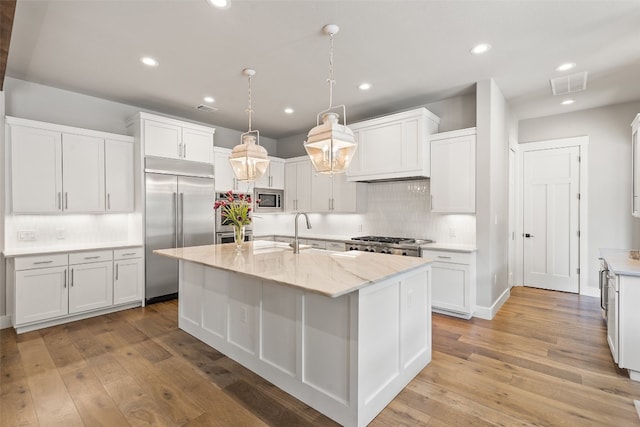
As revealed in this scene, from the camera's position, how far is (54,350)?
305 centimetres

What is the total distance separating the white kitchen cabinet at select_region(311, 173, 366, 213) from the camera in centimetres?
521

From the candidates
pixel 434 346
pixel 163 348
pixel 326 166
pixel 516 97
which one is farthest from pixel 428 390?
pixel 516 97

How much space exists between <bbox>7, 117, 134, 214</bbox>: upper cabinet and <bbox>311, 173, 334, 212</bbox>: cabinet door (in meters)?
2.89

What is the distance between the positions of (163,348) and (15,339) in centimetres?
168

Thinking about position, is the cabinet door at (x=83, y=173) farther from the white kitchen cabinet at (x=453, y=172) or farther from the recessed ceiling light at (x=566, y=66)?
the recessed ceiling light at (x=566, y=66)

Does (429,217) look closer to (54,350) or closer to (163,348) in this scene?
(163,348)

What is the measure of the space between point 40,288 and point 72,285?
29 centimetres

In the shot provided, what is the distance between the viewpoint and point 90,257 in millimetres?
3916

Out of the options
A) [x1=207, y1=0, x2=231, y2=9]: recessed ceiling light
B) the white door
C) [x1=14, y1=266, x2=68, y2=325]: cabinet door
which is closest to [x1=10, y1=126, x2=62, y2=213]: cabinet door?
[x1=14, y1=266, x2=68, y2=325]: cabinet door

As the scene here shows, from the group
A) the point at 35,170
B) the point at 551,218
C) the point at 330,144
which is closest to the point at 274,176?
the point at 35,170

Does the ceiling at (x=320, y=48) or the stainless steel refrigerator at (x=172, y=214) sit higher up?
the ceiling at (x=320, y=48)

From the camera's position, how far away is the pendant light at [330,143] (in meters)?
2.38

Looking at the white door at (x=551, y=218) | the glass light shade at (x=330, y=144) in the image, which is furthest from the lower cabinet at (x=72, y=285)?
the white door at (x=551, y=218)

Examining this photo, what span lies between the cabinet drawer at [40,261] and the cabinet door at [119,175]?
822 millimetres
